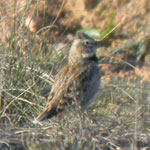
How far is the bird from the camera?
488cm

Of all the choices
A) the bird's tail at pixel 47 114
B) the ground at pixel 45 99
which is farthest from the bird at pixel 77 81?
the ground at pixel 45 99

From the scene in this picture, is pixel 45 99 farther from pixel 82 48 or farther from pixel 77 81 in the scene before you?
pixel 82 48

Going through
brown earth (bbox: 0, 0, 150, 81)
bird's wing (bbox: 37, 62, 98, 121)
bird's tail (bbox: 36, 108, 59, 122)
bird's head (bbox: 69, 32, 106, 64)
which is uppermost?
bird's head (bbox: 69, 32, 106, 64)

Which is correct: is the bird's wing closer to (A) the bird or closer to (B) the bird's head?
(A) the bird

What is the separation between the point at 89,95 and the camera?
5117 millimetres

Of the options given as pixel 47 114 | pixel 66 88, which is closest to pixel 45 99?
pixel 66 88

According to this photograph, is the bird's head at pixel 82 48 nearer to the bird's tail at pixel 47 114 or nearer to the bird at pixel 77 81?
the bird at pixel 77 81

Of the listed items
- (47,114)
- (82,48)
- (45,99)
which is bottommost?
(45,99)

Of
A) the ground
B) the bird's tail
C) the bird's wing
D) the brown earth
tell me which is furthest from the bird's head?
the brown earth

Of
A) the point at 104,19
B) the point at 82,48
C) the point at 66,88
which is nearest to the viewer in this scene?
the point at 66,88

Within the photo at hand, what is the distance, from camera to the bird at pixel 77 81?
192 inches

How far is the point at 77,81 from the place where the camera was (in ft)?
16.7

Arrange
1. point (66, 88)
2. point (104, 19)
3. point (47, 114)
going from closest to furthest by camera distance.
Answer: point (47, 114) → point (66, 88) → point (104, 19)

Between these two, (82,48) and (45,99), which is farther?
(82,48)
